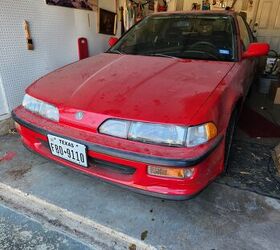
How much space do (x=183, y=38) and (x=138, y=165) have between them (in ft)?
4.91

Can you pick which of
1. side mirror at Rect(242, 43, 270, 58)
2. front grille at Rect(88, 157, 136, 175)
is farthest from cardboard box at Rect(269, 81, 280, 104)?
front grille at Rect(88, 157, 136, 175)

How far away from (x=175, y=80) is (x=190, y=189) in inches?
29.3

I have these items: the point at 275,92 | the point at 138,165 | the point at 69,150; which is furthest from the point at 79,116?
the point at 275,92

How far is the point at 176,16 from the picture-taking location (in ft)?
8.63

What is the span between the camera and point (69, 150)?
1573 millimetres

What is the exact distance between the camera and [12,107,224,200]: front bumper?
135cm

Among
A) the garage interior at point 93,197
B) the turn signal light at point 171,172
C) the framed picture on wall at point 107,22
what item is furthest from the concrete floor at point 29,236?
the framed picture on wall at point 107,22

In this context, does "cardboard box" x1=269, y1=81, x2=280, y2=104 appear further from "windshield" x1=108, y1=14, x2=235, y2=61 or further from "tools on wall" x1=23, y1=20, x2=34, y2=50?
"tools on wall" x1=23, y1=20, x2=34, y2=50

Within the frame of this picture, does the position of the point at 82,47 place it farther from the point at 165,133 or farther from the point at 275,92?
the point at 275,92

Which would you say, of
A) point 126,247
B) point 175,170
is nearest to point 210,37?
point 175,170

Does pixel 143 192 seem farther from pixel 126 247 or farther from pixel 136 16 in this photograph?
pixel 136 16

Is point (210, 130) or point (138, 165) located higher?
point (210, 130)

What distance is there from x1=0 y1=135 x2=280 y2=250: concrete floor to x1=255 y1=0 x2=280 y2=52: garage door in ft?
18.8

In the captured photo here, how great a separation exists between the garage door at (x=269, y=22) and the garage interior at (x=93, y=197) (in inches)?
156
